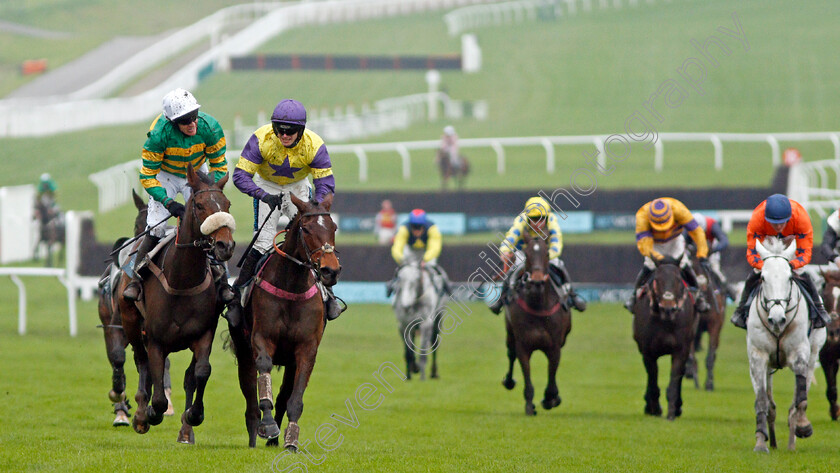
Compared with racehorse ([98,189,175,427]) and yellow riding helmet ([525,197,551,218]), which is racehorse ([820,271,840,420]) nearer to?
yellow riding helmet ([525,197,551,218])

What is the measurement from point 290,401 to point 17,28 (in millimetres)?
51593

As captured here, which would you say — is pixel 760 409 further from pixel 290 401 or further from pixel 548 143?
pixel 548 143

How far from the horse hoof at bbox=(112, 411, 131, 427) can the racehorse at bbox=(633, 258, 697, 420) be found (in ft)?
17.2

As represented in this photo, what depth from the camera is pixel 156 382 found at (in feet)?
26.4

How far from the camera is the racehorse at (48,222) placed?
873 inches

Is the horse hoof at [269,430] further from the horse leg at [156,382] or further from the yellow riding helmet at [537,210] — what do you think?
the yellow riding helmet at [537,210]

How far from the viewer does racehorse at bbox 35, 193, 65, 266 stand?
22.2 meters

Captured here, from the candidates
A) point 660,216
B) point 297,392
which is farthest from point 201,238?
point 660,216

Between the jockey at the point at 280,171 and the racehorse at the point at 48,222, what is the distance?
14.5 meters

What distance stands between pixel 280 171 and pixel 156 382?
1.83 metres

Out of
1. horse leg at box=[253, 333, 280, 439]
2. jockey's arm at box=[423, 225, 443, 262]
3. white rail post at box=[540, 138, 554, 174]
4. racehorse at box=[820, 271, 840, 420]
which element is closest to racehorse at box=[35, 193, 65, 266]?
jockey's arm at box=[423, 225, 443, 262]

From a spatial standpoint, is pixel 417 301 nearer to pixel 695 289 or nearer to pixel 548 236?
pixel 548 236

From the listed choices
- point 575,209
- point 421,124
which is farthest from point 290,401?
point 421,124

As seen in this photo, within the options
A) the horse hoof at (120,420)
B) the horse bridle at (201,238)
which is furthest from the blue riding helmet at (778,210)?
the horse hoof at (120,420)
